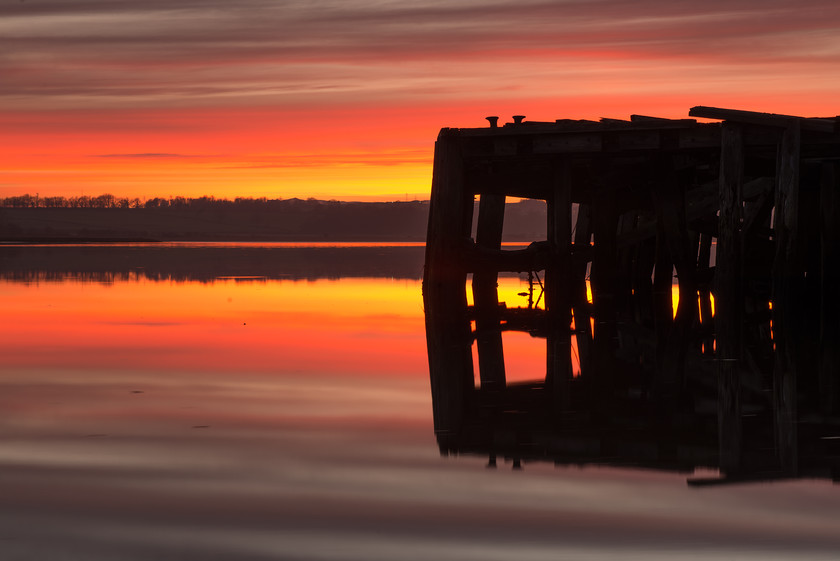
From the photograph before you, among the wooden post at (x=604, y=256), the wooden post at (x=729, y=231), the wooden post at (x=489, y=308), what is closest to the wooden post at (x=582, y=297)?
the wooden post at (x=604, y=256)

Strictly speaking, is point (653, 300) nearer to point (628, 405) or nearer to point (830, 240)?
point (830, 240)

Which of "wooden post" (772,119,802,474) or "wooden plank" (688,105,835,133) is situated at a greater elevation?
"wooden plank" (688,105,835,133)

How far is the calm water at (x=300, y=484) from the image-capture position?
4598mm

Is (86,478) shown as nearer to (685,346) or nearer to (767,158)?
(685,346)

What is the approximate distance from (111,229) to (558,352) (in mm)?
118932

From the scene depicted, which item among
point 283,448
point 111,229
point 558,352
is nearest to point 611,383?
point 558,352

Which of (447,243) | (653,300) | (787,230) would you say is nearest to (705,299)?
(653,300)

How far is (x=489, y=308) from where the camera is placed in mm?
17953

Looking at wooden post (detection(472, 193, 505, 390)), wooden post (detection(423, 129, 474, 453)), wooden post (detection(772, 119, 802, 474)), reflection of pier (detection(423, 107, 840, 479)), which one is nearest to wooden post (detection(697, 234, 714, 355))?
reflection of pier (detection(423, 107, 840, 479))

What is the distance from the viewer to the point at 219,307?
18.2 m

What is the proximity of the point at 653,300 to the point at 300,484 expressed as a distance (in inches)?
570

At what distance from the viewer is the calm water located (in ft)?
15.1

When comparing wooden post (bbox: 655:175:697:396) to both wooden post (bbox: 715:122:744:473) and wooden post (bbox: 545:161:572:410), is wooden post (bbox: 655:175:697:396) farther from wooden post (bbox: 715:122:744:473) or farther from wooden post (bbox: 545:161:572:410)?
wooden post (bbox: 545:161:572:410)

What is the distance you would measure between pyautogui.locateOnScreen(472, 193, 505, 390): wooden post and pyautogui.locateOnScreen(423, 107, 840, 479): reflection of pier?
0.16 ft
